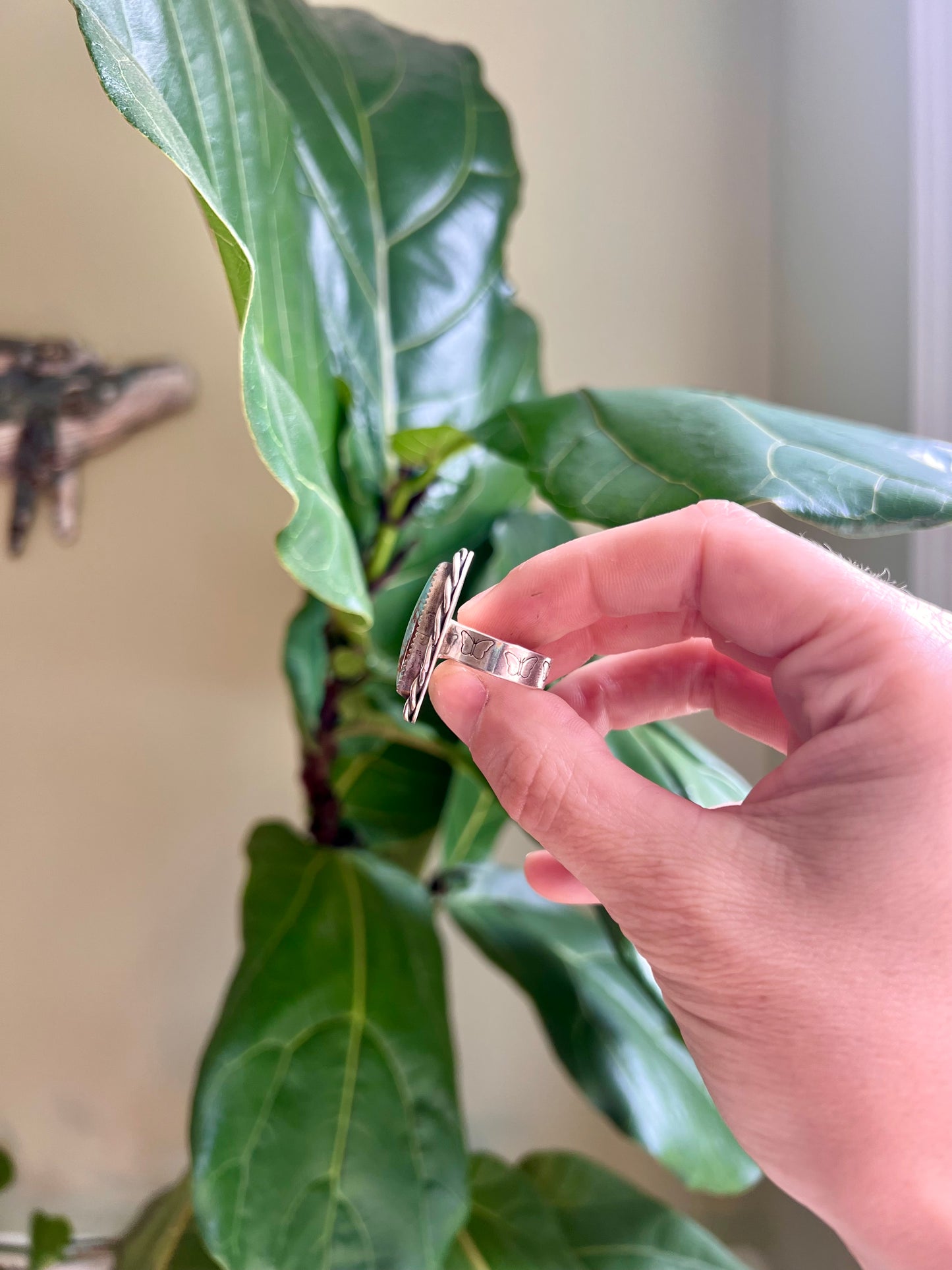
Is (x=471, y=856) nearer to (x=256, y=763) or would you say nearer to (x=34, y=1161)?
(x=256, y=763)

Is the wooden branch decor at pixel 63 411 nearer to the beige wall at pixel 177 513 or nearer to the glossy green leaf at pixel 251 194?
the beige wall at pixel 177 513

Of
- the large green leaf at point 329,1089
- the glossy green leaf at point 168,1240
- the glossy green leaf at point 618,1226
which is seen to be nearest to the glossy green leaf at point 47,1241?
the glossy green leaf at point 168,1240

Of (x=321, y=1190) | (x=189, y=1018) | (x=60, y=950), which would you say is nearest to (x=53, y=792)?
(x=60, y=950)

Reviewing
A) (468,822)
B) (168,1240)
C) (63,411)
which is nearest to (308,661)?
(468,822)

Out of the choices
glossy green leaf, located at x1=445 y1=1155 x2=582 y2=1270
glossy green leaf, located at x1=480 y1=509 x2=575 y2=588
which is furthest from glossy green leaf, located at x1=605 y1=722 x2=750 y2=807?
glossy green leaf, located at x1=445 y1=1155 x2=582 y2=1270

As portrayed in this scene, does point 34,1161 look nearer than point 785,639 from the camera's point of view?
No

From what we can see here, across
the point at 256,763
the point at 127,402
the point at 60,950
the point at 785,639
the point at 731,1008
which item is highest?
the point at 127,402

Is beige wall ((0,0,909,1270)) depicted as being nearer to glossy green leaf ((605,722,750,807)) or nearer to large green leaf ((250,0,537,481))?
large green leaf ((250,0,537,481))
